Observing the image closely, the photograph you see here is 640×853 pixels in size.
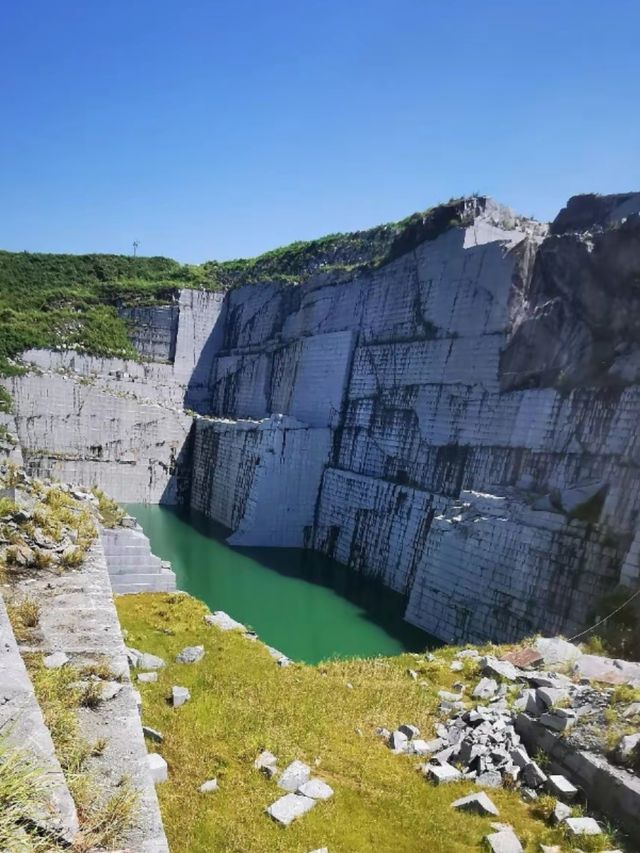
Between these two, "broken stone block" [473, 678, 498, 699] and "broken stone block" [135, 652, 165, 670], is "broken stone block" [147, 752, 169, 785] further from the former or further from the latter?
"broken stone block" [473, 678, 498, 699]

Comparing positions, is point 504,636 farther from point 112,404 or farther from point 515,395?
point 112,404

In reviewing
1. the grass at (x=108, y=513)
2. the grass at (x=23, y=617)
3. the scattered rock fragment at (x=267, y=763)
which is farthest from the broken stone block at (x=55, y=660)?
the grass at (x=108, y=513)

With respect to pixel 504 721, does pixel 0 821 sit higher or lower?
higher

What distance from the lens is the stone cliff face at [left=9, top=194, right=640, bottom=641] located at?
13828 millimetres

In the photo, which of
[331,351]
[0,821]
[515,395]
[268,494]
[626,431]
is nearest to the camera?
[0,821]

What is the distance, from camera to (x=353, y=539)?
21828 millimetres

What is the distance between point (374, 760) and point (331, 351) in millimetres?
20640

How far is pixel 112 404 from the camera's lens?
29125 millimetres

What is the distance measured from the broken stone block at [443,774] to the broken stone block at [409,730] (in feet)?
3.00

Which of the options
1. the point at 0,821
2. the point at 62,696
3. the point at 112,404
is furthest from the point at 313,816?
the point at 112,404

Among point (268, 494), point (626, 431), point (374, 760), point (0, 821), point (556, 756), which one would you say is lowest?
point (268, 494)

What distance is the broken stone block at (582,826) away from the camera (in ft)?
18.1

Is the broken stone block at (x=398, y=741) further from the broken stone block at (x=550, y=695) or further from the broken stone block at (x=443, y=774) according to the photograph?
the broken stone block at (x=550, y=695)

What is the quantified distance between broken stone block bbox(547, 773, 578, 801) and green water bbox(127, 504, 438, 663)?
780cm
